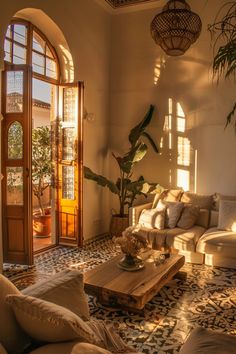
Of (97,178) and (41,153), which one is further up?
(41,153)

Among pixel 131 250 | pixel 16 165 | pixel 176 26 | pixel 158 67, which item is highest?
pixel 158 67

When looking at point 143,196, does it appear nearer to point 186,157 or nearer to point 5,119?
point 186,157

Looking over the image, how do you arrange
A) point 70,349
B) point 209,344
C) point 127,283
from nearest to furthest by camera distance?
1. point 70,349
2. point 209,344
3. point 127,283

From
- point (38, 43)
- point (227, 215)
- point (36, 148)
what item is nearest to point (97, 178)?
point (36, 148)

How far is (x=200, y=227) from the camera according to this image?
17.3 feet

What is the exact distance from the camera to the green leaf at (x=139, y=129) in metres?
6.09

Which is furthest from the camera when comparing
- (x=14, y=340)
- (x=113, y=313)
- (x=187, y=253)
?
(x=187, y=253)

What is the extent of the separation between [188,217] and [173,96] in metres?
2.36

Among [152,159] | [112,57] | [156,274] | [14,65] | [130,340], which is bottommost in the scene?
[130,340]

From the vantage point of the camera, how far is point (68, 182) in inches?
226

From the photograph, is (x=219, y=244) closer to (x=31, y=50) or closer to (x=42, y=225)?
(x=42, y=225)

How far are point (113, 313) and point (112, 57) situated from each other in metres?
5.11

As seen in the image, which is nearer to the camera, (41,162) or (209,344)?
(209,344)

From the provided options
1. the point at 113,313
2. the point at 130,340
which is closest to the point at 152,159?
the point at 113,313
